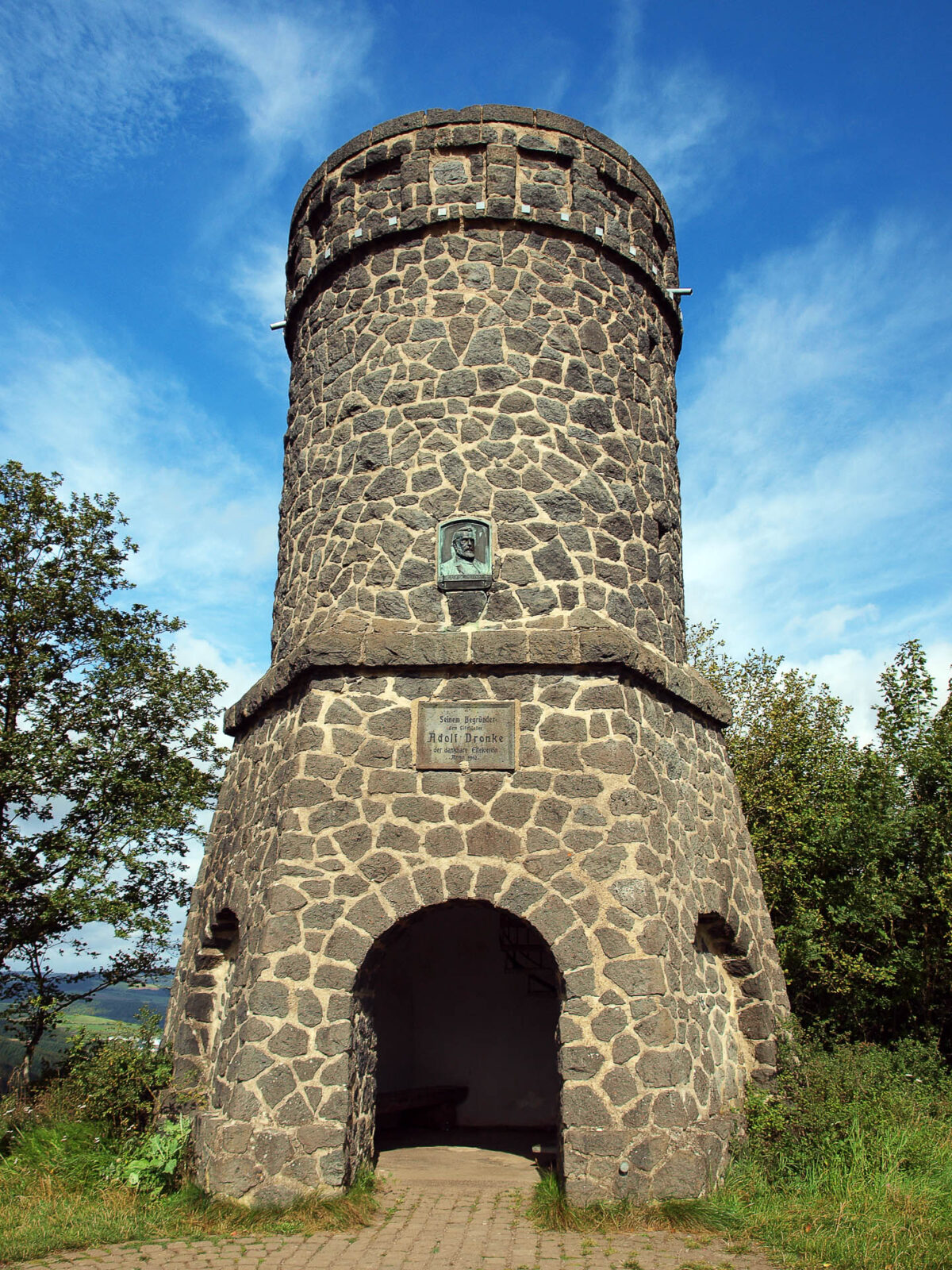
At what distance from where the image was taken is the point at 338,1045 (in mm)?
7219

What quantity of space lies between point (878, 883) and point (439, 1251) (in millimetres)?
8178

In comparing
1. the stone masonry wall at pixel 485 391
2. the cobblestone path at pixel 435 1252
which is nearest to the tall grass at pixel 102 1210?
the cobblestone path at pixel 435 1252

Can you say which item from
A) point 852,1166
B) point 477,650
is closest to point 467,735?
point 477,650

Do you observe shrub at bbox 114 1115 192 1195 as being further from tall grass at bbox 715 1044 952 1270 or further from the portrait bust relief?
the portrait bust relief

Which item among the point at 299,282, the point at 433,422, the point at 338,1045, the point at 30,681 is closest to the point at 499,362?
the point at 433,422

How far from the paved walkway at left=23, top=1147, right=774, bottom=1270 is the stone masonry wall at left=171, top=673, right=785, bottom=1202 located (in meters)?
0.48

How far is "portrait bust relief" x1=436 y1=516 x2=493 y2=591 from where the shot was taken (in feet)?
28.2

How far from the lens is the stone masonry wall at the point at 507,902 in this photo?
6961 millimetres

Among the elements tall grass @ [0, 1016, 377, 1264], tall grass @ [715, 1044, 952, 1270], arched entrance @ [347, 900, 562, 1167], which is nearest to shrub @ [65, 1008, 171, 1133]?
tall grass @ [0, 1016, 377, 1264]

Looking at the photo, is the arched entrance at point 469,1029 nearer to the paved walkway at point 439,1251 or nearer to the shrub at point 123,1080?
the shrub at point 123,1080

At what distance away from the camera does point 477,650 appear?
8195mm

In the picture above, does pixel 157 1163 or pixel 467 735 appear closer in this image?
pixel 157 1163

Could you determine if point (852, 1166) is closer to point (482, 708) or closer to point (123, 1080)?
point (482, 708)

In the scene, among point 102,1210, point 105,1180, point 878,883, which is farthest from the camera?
point 878,883
